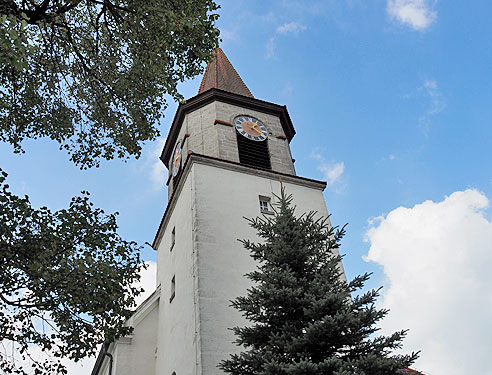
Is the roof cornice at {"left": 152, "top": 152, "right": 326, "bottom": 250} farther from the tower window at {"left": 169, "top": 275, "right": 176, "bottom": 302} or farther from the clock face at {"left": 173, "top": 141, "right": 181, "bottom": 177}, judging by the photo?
the tower window at {"left": 169, "top": 275, "right": 176, "bottom": 302}

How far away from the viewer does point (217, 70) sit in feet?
73.3

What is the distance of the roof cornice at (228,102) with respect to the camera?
18938 millimetres

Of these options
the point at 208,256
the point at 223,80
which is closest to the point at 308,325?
the point at 208,256

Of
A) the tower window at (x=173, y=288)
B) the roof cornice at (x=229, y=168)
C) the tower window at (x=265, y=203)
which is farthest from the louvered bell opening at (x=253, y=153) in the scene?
the tower window at (x=173, y=288)

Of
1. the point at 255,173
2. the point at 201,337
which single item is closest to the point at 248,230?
the point at 255,173

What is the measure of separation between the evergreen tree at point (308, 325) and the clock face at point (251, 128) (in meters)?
9.96

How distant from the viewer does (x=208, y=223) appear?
1316 centimetres

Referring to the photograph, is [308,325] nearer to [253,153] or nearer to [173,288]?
[173,288]

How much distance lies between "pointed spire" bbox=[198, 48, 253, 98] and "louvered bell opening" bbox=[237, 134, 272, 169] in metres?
3.94

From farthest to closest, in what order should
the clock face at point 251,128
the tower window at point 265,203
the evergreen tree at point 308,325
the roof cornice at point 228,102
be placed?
the roof cornice at point 228,102 → the clock face at point 251,128 → the tower window at point 265,203 → the evergreen tree at point 308,325

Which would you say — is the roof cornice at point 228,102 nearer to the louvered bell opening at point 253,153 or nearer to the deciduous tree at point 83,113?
the louvered bell opening at point 253,153

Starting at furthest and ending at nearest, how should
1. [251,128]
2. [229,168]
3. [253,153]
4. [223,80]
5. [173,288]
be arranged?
[223,80] < [251,128] < [253,153] < [229,168] < [173,288]

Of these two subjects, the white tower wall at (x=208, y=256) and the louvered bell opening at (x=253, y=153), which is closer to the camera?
the white tower wall at (x=208, y=256)

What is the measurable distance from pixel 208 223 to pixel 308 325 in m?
6.63
